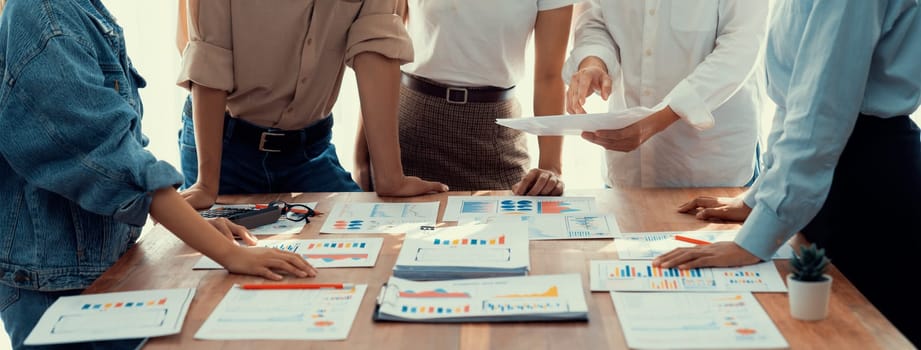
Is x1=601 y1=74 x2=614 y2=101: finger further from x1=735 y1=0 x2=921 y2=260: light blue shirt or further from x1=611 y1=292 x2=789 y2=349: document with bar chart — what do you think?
x1=611 y1=292 x2=789 y2=349: document with bar chart

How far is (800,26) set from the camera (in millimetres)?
1458

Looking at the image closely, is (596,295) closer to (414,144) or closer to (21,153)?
(21,153)

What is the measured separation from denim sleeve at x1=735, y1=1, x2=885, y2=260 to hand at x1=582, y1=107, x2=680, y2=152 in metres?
0.54

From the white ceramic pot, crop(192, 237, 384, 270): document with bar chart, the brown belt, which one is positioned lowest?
crop(192, 237, 384, 270): document with bar chart

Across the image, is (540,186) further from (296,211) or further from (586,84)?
(296,211)

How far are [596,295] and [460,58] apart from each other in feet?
3.38

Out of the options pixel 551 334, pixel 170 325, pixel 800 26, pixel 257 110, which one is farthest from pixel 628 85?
pixel 170 325

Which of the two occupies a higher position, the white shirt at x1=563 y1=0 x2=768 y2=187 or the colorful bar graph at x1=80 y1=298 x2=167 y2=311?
the white shirt at x1=563 y1=0 x2=768 y2=187

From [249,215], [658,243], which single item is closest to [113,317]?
[249,215]

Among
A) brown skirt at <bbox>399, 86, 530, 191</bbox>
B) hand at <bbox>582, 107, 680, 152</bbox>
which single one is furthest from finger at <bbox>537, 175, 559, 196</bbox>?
brown skirt at <bbox>399, 86, 530, 191</bbox>

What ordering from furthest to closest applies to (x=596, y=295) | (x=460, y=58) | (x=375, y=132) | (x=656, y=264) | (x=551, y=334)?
(x=460, y=58) < (x=375, y=132) < (x=656, y=264) < (x=596, y=295) < (x=551, y=334)

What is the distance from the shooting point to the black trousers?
1413 mm

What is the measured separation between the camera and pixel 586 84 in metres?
2.03

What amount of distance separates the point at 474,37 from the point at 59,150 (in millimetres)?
1115
